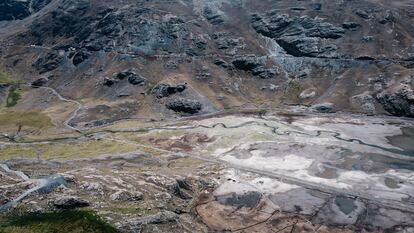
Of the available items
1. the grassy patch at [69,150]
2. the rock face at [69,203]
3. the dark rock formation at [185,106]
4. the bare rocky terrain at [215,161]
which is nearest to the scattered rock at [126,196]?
the bare rocky terrain at [215,161]

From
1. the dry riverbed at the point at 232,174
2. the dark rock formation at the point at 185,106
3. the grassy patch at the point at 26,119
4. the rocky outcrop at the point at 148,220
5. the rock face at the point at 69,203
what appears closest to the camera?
the rocky outcrop at the point at 148,220

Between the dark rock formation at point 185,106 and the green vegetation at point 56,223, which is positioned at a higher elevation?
the green vegetation at point 56,223

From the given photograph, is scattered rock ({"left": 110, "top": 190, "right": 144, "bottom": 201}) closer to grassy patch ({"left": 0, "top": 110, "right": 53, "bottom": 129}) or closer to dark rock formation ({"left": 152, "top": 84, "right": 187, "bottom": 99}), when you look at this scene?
grassy patch ({"left": 0, "top": 110, "right": 53, "bottom": 129})

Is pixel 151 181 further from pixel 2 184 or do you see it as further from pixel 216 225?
pixel 2 184

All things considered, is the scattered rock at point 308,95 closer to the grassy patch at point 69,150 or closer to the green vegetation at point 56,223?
the grassy patch at point 69,150

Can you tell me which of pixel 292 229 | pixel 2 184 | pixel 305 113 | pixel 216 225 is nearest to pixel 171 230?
pixel 216 225

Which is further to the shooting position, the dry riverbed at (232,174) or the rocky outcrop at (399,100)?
the rocky outcrop at (399,100)
